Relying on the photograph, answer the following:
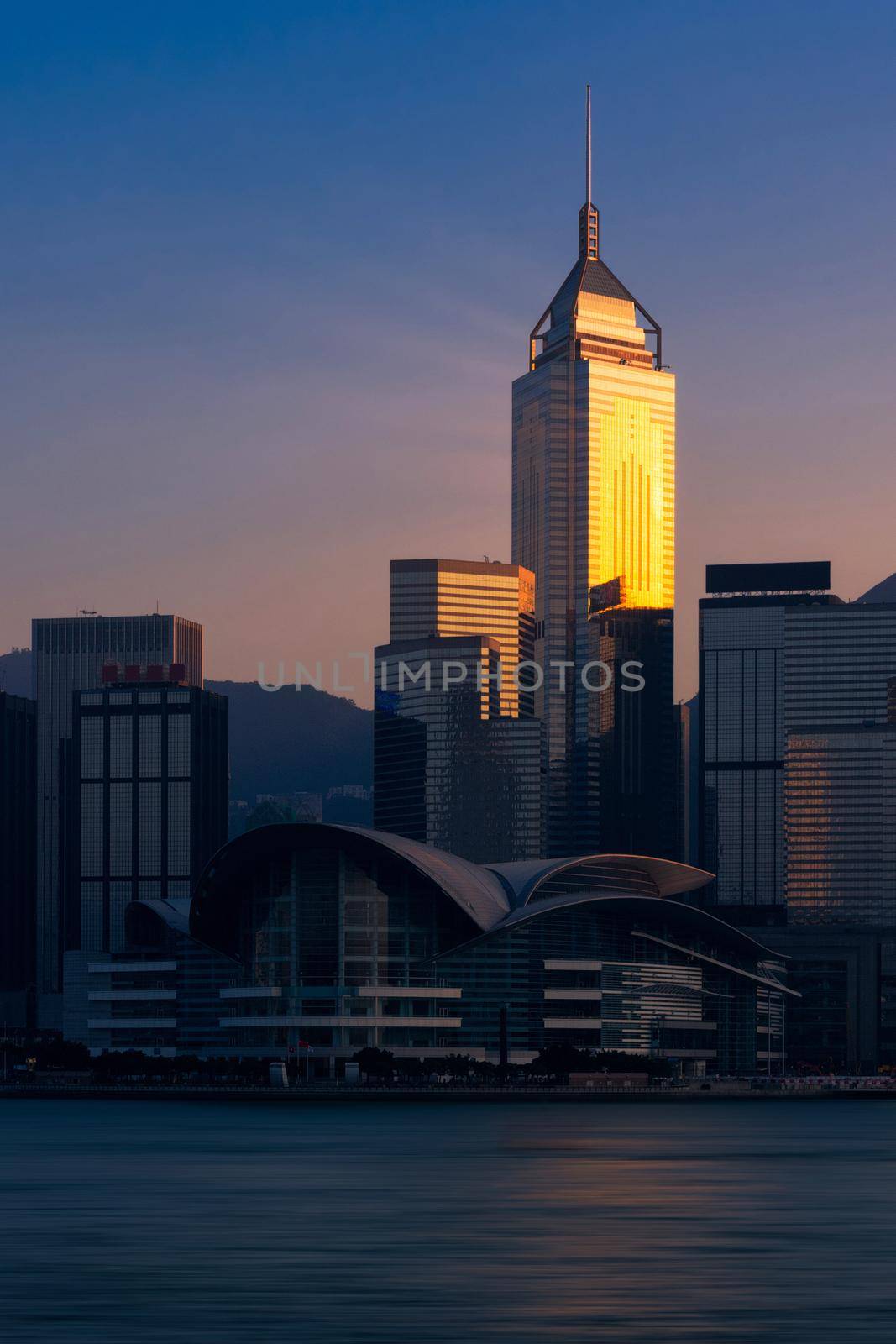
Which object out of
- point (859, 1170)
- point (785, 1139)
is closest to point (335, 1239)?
point (859, 1170)

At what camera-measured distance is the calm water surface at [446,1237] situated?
45281 mm

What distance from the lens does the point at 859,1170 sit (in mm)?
91938

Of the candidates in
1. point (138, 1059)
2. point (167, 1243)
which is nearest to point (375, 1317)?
point (167, 1243)

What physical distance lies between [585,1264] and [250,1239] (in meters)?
11.4

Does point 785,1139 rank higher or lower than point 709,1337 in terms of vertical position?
lower

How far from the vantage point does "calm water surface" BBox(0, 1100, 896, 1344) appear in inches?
1783

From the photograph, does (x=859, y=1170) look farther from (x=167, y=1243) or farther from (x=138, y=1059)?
(x=138, y=1059)

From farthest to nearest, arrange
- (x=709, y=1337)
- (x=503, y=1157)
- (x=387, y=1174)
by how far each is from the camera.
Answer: (x=503, y=1157)
(x=387, y=1174)
(x=709, y=1337)

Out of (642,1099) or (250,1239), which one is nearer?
(250,1239)

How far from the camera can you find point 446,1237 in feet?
205

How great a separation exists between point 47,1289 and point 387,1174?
128 feet

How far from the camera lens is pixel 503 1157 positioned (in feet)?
323

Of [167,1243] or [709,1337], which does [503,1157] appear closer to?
[167,1243]

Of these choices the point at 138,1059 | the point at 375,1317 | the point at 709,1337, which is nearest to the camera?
the point at 709,1337
